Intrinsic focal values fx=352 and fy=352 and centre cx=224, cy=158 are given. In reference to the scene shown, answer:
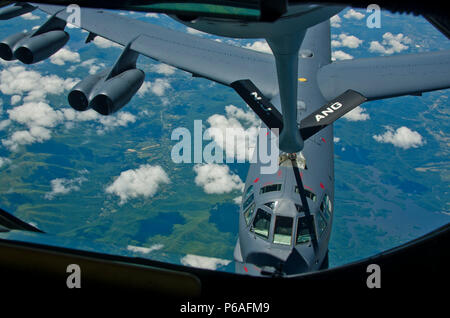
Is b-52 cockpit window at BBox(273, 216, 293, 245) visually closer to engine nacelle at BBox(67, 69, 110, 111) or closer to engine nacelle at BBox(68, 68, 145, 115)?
engine nacelle at BBox(68, 68, 145, 115)

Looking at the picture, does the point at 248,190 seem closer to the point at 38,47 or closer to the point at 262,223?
the point at 262,223

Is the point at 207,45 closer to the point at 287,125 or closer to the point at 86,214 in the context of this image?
the point at 287,125

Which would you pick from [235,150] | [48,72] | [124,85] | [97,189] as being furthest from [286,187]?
[48,72]

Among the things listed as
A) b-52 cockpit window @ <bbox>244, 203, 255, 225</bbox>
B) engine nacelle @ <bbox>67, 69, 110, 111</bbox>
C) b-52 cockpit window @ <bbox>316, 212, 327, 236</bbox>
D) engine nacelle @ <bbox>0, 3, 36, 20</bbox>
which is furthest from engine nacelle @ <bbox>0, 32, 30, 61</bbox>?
b-52 cockpit window @ <bbox>316, 212, 327, 236</bbox>

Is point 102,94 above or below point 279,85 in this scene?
below

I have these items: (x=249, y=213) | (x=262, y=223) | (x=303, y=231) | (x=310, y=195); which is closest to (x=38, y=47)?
(x=249, y=213)
